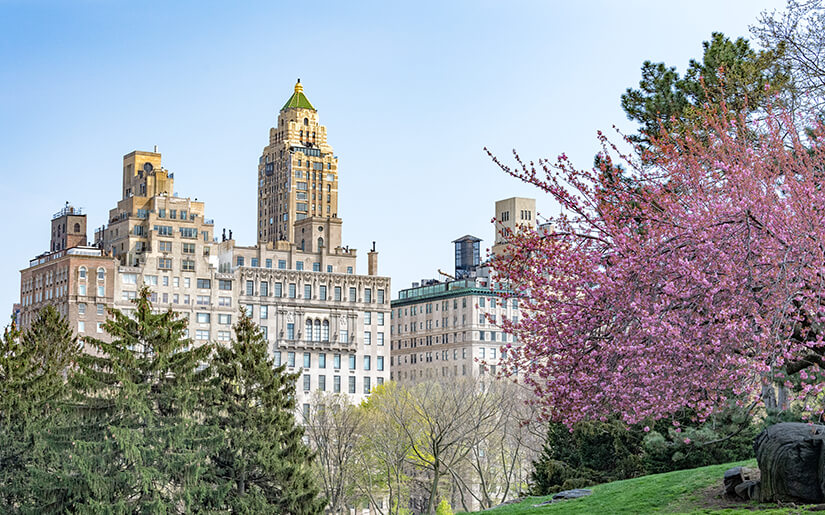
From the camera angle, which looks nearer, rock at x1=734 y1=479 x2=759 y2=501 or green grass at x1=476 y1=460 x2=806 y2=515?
rock at x1=734 y1=479 x2=759 y2=501

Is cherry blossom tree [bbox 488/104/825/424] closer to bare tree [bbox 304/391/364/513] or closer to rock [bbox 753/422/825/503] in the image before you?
rock [bbox 753/422/825/503]

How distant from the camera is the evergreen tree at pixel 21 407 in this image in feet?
169

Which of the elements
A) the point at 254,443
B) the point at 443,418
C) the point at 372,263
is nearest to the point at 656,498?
the point at 254,443

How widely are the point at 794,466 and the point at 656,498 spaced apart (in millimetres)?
4697

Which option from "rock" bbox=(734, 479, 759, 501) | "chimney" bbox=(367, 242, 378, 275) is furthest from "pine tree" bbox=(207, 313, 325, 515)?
"chimney" bbox=(367, 242, 378, 275)

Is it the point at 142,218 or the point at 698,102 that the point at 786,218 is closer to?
the point at 698,102

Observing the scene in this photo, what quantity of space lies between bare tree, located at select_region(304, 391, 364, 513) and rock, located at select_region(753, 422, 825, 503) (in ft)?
171

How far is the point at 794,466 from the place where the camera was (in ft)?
78.3

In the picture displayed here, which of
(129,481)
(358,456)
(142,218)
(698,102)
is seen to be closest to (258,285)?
(142,218)

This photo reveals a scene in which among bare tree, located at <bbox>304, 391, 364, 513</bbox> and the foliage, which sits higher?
the foliage

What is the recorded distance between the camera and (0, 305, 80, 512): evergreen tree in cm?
5141

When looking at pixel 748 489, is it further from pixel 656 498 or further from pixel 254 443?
pixel 254 443

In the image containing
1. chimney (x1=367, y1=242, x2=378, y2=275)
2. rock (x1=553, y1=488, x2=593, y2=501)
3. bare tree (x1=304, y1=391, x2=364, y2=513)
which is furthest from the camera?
chimney (x1=367, y1=242, x2=378, y2=275)

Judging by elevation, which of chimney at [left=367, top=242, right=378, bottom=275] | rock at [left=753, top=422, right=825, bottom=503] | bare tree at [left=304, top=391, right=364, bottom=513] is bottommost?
bare tree at [left=304, top=391, right=364, bottom=513]
